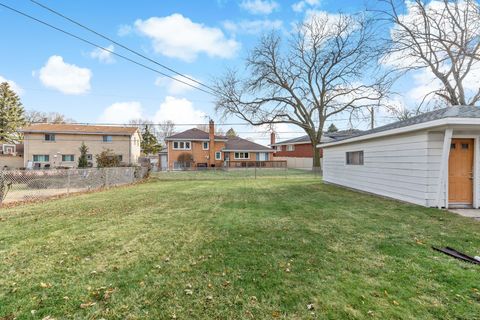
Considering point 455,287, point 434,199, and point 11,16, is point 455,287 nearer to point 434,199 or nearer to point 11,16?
point 434,199

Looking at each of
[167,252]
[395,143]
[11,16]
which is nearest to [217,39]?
[11,16]

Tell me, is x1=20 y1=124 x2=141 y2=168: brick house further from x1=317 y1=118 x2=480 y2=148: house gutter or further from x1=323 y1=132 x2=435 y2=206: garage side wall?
x1=317 y1=118 x2=480 y2=148: house gutter

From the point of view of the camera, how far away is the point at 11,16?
8.39 metres

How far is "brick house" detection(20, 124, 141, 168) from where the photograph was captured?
86.4 feet

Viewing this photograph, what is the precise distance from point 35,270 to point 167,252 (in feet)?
5.57

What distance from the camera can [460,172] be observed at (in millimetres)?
7301

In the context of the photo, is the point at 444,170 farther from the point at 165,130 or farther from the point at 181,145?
the point at 165,130

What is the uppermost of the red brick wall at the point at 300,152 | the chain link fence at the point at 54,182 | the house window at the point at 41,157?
the red brick wall at the point at 300,152

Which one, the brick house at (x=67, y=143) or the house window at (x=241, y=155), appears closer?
the brick house at (x=67, y=143)

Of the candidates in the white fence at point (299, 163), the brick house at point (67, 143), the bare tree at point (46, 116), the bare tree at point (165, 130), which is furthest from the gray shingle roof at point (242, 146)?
the bare tree at point (46, 116)

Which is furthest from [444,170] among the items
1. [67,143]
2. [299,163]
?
[67,143]

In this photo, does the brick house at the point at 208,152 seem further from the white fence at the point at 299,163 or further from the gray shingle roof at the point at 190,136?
the white fence at the point at 299,163

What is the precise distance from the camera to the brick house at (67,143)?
26.3 meters

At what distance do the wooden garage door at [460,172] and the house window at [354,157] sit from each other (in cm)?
410
